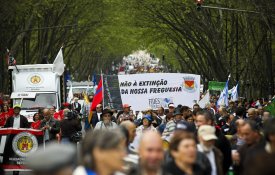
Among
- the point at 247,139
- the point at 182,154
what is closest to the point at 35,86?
the point at 247,139

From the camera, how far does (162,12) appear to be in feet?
188

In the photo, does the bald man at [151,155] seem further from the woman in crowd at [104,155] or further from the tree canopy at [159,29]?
the tree canopy at [159,29]

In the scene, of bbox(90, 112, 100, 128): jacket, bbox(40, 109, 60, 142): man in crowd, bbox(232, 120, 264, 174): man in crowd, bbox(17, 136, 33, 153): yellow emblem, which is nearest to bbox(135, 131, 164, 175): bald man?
bbox(232, 120, 264, 174): man in crowd

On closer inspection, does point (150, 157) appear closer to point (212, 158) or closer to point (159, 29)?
point (212, 158)

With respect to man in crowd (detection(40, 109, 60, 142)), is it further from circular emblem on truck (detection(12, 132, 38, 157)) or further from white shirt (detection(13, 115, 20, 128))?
circular emblem on truck (detection(12, 132, 38, 157))

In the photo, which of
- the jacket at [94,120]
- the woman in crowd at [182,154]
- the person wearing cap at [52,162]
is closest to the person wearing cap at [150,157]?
the woman in crowd at [182,154]

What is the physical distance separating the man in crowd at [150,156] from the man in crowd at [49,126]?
12.4 m

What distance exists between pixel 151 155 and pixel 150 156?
0.7 inches

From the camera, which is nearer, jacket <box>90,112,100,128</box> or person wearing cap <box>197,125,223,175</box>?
person wearing cap <box>197,125,223,175</box>

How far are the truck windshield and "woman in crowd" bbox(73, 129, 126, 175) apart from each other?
25.9 meters

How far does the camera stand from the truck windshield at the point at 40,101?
106 ft

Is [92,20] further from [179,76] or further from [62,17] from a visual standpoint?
[179,76]

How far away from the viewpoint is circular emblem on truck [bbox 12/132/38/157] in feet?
61.6

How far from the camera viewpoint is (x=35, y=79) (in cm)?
3275
